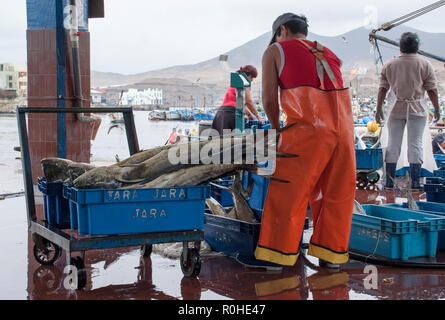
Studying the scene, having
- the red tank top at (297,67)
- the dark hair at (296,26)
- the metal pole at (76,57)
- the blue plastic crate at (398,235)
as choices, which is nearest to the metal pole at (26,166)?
the red tank top at (297,67)

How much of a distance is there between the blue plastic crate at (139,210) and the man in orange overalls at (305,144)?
0.56 metres

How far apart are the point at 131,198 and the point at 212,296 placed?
857mm

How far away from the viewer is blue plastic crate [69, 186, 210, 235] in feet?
13.4

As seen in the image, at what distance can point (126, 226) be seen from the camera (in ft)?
13.8

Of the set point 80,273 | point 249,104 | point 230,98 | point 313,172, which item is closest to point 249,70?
point 230,98

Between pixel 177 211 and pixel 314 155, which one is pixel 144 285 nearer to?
pixel 177 211

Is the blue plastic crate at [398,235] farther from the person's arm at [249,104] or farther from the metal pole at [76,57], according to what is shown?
the person's arm at [249,104]

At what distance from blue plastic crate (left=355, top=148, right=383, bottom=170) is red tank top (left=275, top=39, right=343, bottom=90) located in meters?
5.27

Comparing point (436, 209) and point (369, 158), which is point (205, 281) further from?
point (369, 158)

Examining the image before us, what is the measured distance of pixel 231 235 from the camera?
16.5 feet

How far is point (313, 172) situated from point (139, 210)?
50.1 inches

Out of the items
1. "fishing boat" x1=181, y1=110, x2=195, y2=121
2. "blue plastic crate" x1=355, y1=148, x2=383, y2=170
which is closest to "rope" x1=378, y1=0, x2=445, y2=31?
"blue plastic crate" x1=355, y1=148, x2=383, y2=170
